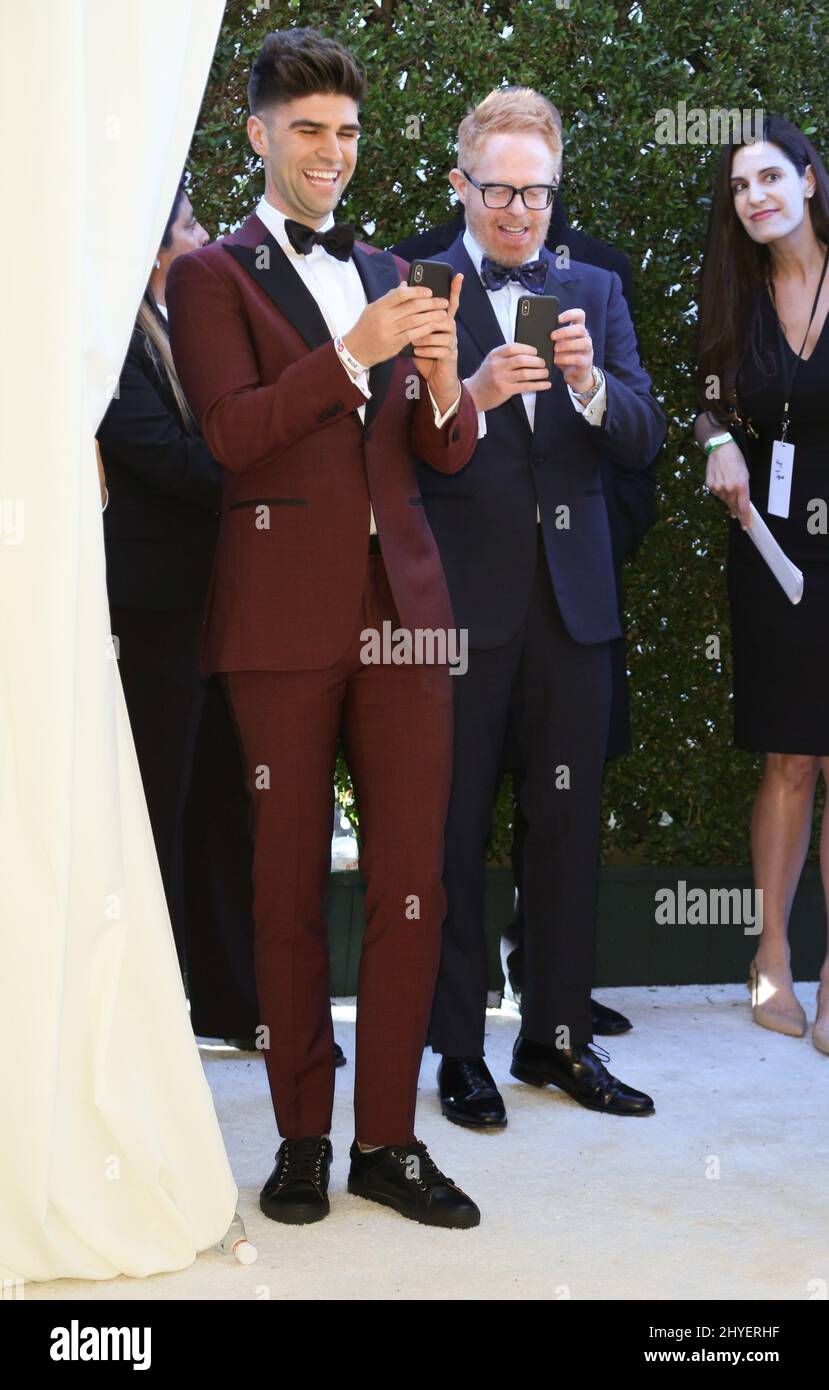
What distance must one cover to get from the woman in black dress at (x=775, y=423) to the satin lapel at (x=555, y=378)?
73 cm

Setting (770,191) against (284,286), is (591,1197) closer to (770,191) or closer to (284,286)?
(284,286)

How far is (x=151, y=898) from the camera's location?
2.66 metres

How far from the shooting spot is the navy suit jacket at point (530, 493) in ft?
11.2

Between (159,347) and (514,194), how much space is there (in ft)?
2.70

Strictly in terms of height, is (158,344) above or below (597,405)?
above

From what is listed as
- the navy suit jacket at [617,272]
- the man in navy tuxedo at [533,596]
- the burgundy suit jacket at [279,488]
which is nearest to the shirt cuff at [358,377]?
the burgundy suit jacket at [279,488]

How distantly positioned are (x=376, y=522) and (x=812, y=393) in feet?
5.36

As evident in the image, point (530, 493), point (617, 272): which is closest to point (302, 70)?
point (530, 493)

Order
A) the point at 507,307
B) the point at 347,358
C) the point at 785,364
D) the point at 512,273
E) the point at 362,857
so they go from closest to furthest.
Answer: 1. the point at 347,358
2. the point at 362,857
3. the point at 512,273
4. the point at 507,307
5. the point at 785,364

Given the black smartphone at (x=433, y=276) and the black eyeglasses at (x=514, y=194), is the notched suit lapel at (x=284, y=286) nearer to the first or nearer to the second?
the black smartphone at (x=433, y=276)

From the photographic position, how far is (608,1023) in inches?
165

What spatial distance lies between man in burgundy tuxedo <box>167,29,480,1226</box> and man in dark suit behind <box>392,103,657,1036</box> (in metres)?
0.91
